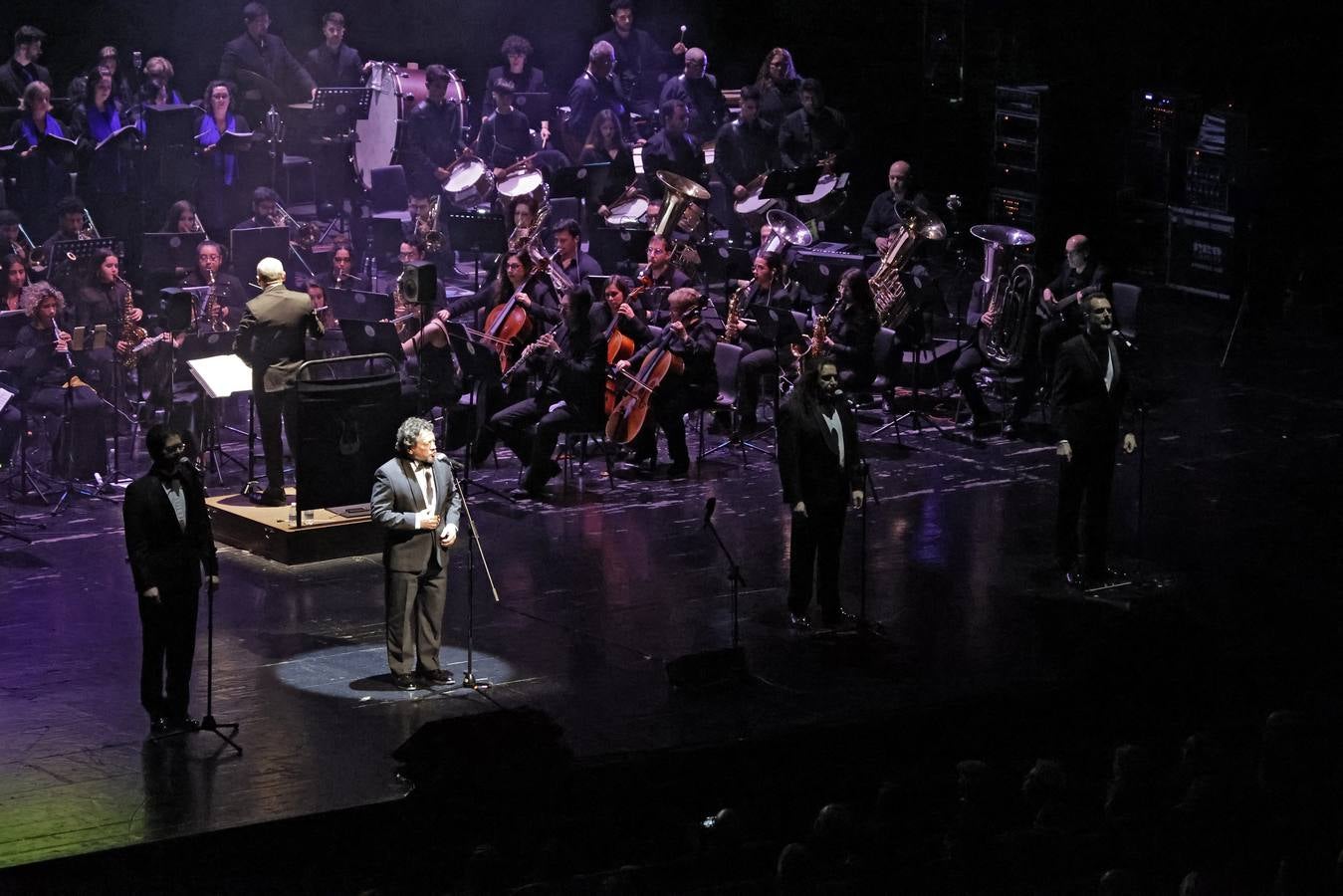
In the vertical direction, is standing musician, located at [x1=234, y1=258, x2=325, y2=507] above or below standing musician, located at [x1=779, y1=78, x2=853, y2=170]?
below

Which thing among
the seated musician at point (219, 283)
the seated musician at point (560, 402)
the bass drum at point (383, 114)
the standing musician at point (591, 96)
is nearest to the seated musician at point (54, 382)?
the seated musician at point (219, 283)

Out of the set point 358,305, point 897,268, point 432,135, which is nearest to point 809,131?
point 897,268

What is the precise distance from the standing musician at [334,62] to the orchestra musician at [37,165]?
2972 mm

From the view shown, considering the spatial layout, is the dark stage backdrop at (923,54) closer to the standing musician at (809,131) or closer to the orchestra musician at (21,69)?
the orchestra musician at (21,69)

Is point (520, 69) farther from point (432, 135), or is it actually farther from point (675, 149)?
point (675, 149)

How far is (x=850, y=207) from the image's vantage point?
66.9 feet

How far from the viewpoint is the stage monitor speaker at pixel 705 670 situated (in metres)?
10.0

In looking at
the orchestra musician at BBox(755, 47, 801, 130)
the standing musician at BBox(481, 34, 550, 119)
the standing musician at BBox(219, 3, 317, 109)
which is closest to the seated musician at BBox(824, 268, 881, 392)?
the orchestra musician at BBox(755, 47, 801, 130)

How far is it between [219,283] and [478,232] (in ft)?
7.60

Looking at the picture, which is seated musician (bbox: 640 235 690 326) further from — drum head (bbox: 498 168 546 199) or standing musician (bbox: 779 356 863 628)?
standing musician (bbox: 779 356 863 628)

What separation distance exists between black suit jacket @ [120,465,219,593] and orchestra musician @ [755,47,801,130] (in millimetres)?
10440

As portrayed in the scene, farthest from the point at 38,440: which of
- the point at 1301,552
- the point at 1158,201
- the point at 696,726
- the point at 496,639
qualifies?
the point at 1158,201

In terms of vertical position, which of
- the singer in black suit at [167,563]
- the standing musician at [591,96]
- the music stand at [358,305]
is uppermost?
the standing musician at [591,96]

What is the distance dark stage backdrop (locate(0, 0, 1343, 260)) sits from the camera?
18.5 metres
